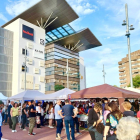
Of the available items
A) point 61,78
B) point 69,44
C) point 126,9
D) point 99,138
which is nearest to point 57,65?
point 61,78

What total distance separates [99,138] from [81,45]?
5898 centimetres

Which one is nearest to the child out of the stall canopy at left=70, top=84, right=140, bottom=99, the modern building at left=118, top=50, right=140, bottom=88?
the stall canopy at left=70, top=84, right=140, bottom=99

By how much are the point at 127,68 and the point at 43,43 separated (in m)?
66.4

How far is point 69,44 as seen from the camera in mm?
64000

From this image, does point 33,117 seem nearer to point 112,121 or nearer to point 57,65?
point 112,121

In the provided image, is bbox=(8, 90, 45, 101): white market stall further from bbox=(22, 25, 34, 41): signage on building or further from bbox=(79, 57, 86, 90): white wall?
bbox=(79, 57, 86, 90): white wall

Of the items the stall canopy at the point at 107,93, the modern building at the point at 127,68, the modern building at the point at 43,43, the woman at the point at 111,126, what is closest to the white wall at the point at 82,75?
the modern building at the point at 43,43

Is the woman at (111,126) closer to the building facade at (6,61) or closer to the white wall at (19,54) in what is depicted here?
the white wall at (19,54)

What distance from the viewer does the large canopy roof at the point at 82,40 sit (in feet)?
181

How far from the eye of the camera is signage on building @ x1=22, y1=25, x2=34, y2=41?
1772 inches

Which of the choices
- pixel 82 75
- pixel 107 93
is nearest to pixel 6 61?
pixel 82 75

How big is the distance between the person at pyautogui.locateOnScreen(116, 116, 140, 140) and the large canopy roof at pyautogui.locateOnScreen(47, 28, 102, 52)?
52787 mm

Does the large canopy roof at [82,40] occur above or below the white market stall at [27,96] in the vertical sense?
above

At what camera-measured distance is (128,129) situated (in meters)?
2.47
